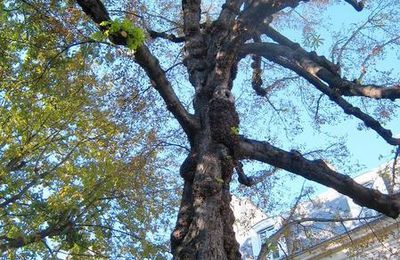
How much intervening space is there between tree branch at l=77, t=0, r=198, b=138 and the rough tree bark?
11 millimetres

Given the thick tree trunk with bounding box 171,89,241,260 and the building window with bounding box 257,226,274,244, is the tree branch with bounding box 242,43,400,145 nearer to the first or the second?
the thick tree trunk with bounding box 171,89,241,260

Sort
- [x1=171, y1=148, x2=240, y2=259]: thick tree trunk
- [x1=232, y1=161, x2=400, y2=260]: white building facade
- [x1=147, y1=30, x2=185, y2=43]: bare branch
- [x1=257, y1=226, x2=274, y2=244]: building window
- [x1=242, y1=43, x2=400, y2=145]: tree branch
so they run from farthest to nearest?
[x1=257, y1=226, x2=274, y2=244]: building window → [x1=232, y1=161, x2=400, y2=260]: white building facade → [x1=147, y1=30, x2=185, y2=43]: bare branch → [x1=242, y1=43, x2=400, y2=145]: tree branch → [x1=171, y1=148, x2=240, y2=259]: thick tree trunk

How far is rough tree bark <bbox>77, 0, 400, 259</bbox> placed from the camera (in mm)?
5129

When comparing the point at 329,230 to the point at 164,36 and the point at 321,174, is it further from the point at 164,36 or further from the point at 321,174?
the point at 164,36

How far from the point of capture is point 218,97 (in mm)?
6551

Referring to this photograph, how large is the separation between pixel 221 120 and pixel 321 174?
1.52m

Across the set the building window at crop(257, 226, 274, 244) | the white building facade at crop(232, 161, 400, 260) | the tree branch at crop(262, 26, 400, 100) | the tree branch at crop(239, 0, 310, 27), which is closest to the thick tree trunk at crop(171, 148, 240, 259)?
the tree branch at crop(262, 26, 400, 100)

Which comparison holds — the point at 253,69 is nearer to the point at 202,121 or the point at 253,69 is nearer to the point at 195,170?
the point at 202,121

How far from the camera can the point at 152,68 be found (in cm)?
593

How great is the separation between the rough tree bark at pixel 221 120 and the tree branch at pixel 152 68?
0.04 feet

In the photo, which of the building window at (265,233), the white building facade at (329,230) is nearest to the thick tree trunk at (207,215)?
the white building facade at (329,230)

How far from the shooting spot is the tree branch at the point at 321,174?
6.09 m

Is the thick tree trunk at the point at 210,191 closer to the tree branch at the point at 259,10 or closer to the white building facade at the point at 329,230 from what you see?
the tree branch at the point at 259,10

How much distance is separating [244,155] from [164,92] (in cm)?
135
